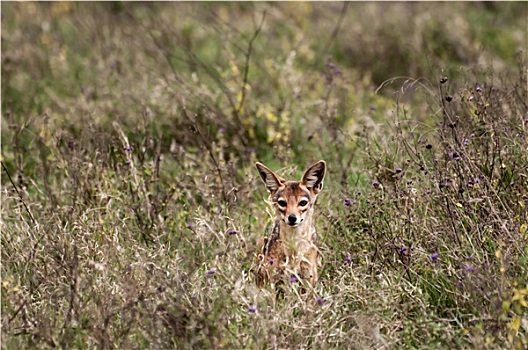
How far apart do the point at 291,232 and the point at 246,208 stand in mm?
1281

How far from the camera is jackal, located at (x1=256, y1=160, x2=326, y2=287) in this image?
6.24 m

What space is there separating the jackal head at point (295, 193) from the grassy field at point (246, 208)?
1.17 feet

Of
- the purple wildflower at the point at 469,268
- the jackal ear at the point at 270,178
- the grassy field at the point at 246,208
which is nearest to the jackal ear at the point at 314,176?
the jackal ear at the point at 270,178

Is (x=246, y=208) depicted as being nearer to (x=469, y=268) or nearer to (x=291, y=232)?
(x=291, y=232)

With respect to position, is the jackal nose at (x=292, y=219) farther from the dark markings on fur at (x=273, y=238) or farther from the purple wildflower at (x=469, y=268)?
the purple wildflower at (x=469, y=268)

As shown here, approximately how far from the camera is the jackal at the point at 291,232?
6.24 metres

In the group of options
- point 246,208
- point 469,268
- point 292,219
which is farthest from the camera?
point 246,208

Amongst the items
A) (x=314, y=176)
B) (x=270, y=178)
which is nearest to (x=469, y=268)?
(x=314, y=176)

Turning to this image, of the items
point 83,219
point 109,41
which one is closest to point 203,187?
point 83,219

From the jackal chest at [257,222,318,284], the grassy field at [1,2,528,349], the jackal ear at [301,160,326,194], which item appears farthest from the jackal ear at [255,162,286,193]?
the grassy field at [1,2,528,349]

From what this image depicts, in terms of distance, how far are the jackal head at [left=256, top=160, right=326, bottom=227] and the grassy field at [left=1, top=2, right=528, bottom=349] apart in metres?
0.36

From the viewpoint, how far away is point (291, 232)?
634 centimetres

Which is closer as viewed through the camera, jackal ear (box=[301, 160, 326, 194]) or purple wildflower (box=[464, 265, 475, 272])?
purple wildflower (box=[464, 265, 475, 272])

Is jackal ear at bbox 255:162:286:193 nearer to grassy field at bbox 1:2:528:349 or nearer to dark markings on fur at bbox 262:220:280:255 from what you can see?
dark markings on fur at bbox 262:220:280:255
